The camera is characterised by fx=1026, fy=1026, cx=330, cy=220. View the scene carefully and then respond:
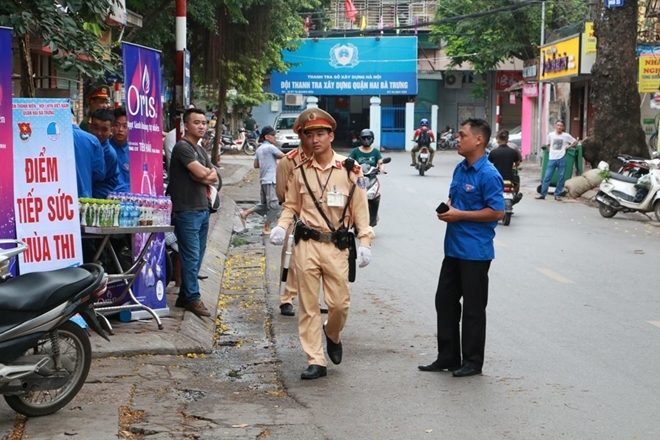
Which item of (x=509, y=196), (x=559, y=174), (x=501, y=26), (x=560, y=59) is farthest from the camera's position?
(x=501, y=26)

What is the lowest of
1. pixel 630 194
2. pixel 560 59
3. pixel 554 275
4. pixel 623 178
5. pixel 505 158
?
pixel 554 275

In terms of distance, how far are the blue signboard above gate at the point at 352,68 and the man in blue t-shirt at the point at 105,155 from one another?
4756cm

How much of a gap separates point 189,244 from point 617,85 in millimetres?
17769

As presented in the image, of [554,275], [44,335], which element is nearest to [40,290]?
[44,335]

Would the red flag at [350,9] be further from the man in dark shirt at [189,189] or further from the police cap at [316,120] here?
the police cap at [316,120]

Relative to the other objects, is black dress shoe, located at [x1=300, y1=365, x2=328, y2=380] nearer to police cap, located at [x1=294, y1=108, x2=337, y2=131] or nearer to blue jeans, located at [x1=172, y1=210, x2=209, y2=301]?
police cap, located at [x1=294, y1=108, x2=337, y2=131]

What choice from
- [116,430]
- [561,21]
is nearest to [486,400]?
[116,430]

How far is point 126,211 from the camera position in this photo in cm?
827

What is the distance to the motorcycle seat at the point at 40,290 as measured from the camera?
5.90m

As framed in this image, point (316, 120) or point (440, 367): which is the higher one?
point (316, 120)

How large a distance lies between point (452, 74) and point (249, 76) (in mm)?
31152

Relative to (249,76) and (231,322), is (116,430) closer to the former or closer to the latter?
(231,322)

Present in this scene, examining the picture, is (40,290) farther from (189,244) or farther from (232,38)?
(232,38)

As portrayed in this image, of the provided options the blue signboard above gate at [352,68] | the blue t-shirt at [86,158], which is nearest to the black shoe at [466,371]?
the blue t-shirt at [86,158]
